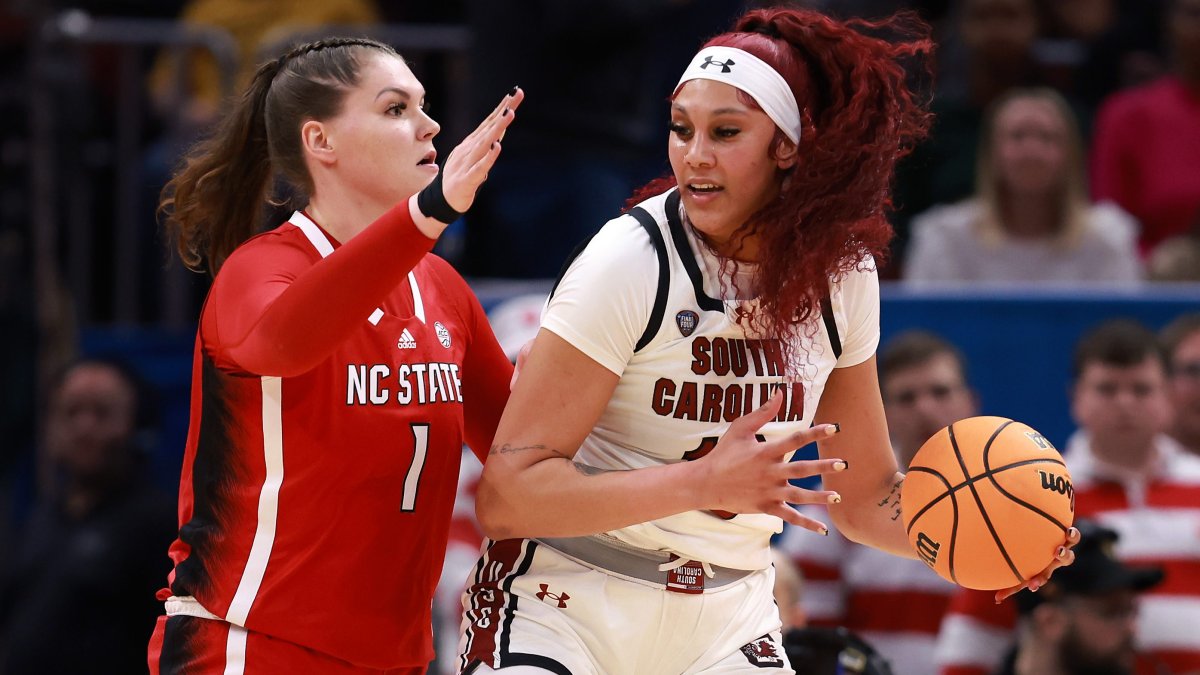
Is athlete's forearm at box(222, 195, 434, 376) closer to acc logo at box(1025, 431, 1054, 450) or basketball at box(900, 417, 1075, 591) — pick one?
basketball at box(900, 417, 1075, 591)

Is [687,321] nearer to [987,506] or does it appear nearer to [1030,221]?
[987,506]

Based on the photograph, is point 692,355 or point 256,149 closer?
point 692,355

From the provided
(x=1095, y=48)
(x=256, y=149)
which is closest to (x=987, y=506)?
(x=256, y=149)

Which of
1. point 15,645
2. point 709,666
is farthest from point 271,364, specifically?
point 15,645

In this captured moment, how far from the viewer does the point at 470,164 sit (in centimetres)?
335

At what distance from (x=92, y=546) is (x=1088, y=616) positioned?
392 cm

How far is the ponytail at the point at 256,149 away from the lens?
379cm

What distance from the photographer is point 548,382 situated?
3.52 meters

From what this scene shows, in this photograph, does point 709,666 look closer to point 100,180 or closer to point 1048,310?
point 1048,310

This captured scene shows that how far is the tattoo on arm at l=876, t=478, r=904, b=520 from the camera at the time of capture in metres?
3.99

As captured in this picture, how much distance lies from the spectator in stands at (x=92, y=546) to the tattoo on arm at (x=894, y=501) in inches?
150

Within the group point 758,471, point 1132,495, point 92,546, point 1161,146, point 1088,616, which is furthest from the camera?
point 1161,146

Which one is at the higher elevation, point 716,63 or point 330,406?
point 716,63

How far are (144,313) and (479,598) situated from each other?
5.19 m
